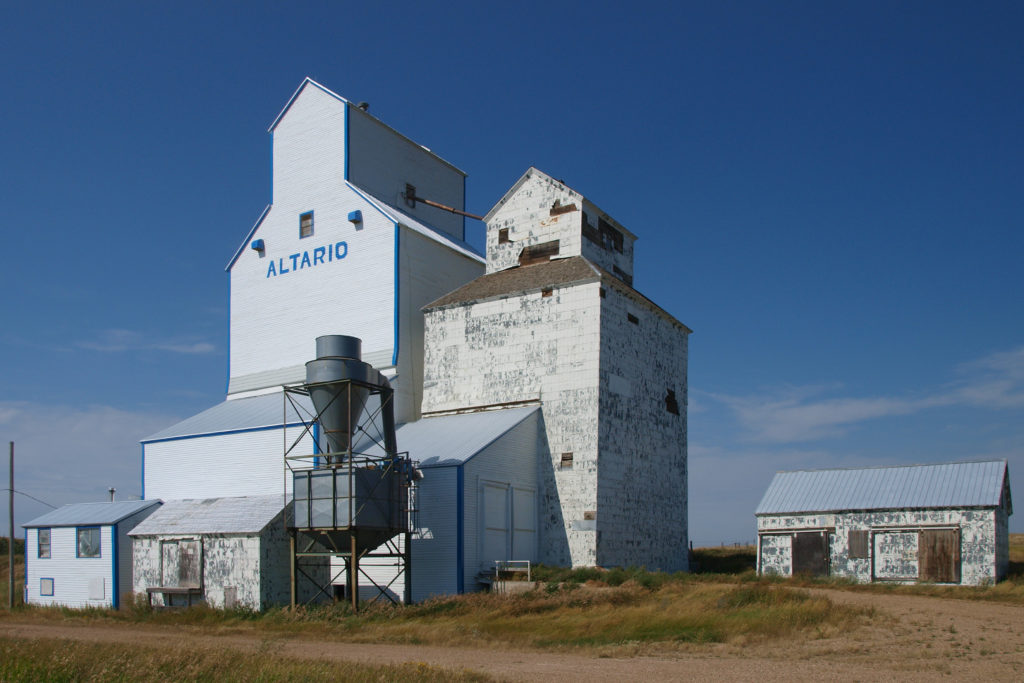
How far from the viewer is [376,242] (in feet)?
109

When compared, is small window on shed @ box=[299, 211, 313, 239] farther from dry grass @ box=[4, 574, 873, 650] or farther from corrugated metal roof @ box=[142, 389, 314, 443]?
dry grass @ box=[4, 574, 873, 650]

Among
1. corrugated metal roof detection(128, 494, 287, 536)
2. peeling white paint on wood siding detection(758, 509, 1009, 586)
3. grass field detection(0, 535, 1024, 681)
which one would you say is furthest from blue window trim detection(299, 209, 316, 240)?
peeling white paint on wood siding detection(758, 509, 1009, 586)

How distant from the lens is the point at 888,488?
99.9ft

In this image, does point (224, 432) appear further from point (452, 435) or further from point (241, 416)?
point (452, 435)

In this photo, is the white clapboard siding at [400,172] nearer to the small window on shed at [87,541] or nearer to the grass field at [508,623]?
the small window on shed at [87,541]

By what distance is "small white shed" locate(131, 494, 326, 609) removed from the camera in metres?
24.9

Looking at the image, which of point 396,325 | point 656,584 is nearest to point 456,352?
point 396,325

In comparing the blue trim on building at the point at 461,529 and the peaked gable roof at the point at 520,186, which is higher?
the peaked gable roof at the point at 520,186

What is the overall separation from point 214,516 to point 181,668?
596 inches

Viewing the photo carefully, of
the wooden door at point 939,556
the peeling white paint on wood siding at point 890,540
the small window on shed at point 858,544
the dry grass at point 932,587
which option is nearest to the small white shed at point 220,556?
the dry grass at point 932,587

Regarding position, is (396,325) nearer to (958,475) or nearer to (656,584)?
(656,584)

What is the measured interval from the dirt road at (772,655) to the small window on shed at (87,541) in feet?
26.8

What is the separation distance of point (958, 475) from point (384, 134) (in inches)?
971

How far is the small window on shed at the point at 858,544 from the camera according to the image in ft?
96.6
